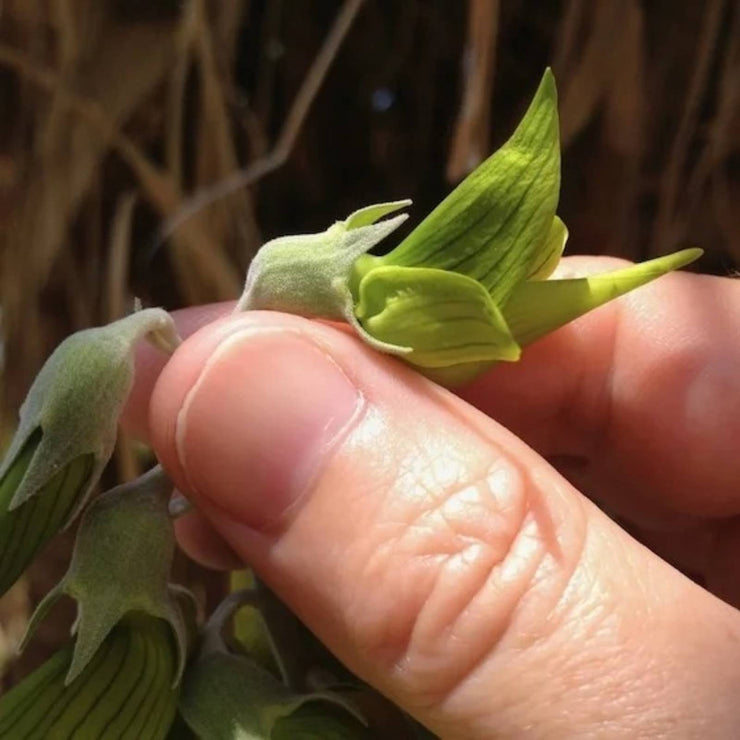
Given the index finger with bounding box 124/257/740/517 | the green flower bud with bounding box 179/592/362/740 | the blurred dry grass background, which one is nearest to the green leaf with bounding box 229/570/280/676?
the green flower bud with bounding box 179/592/362/740

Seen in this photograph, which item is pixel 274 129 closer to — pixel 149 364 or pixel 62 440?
pixel 149 364

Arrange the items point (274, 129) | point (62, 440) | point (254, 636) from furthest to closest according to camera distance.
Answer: point (274, 129)
point (254, 636)
point (62, 440)

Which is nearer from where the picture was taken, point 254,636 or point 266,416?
point 266,416

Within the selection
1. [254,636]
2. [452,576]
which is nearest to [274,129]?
[254,636]

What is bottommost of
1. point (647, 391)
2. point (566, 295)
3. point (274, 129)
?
point (647, 391)

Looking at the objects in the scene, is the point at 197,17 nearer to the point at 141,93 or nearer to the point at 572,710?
the point at 141,93

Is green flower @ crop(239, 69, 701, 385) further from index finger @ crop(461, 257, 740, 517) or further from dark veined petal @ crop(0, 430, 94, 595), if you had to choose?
index finger @ crop(461, 257, 740, 517)

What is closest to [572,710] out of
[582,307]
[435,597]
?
[435,597]
